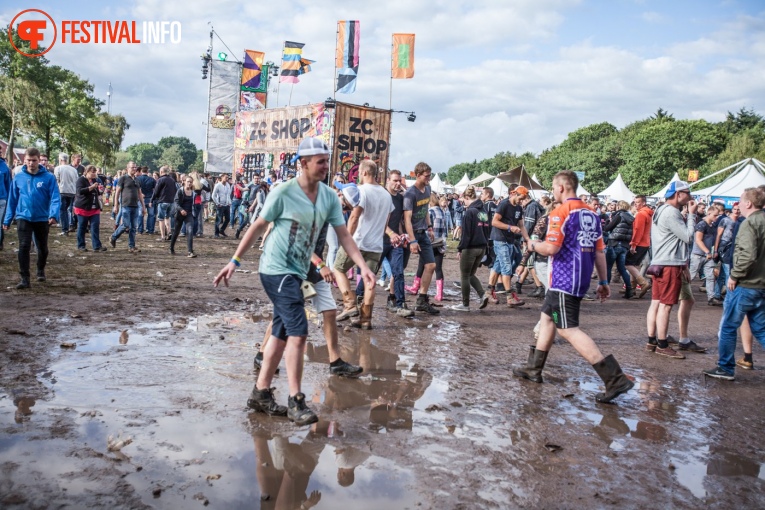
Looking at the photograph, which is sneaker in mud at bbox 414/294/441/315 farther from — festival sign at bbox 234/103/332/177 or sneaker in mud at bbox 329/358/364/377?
festival sign at bbox 234/103/332/177

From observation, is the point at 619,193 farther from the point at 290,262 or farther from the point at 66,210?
the point at 290,262

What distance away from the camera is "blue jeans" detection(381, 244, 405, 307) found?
8.66 m

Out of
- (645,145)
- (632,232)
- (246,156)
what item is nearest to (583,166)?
(645,145)

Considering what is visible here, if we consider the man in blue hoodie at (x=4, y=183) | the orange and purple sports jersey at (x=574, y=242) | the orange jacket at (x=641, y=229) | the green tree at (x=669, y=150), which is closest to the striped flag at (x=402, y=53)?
the orange jacket at (x=641, y=229)

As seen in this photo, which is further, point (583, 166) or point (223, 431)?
point (583, 166)

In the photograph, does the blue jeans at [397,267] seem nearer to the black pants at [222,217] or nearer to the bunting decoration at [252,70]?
the black pants at [222,217]

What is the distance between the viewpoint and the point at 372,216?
7375mm

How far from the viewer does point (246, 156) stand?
2717 centimetres

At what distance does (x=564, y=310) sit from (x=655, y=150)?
67.6m

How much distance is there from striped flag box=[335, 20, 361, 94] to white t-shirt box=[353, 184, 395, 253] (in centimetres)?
1532

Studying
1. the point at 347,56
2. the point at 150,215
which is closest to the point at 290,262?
the point at 150,215

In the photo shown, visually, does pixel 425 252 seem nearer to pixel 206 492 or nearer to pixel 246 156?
pixel 206 492

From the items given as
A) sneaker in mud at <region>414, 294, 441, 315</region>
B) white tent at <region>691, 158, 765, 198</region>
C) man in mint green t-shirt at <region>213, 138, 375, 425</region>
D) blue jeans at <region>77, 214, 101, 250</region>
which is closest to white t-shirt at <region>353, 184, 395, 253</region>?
sneaker in mud at <region>414, 294, 441, 315</region>

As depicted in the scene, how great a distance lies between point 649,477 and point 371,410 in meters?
2.00
